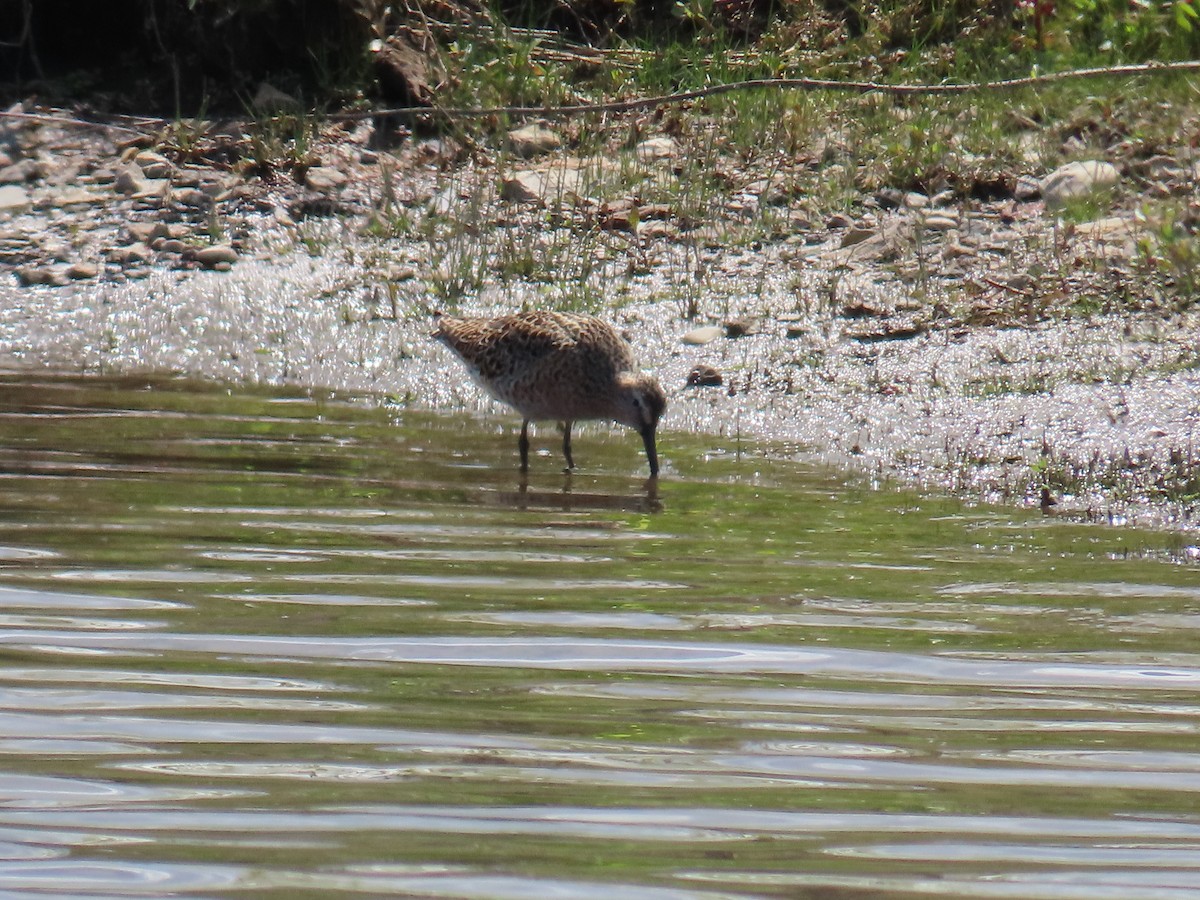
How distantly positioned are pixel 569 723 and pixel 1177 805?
131 cm

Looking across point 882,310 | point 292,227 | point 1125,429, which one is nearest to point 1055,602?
point 1125,429

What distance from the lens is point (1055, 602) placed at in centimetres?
566

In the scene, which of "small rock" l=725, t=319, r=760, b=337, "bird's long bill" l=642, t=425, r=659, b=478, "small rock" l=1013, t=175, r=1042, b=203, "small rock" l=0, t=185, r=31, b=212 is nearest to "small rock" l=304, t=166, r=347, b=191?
"small rock" l=0, t=185, r=31, b=212

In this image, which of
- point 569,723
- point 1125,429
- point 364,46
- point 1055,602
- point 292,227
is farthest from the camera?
point 364,46

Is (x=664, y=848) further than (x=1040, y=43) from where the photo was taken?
No

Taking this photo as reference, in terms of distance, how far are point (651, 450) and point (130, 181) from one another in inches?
237

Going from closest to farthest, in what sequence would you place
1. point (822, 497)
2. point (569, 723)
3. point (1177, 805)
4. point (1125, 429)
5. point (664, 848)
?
point (664, 848)
point (1177, 805)
point (569, 723)
point (822, 497)
point (1125, 429)

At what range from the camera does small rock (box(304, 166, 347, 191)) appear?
42.5 ft

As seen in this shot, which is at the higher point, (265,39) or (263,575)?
(265,39)

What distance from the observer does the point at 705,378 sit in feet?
33.2

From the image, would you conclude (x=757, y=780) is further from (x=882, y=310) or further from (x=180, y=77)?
(x=180, y=77)

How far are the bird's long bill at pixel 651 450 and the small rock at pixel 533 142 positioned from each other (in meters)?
4.84

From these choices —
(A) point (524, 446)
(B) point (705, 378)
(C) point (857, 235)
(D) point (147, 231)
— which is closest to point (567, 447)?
(A) point (524, 446)

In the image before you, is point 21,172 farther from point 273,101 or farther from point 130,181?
point 273,101
